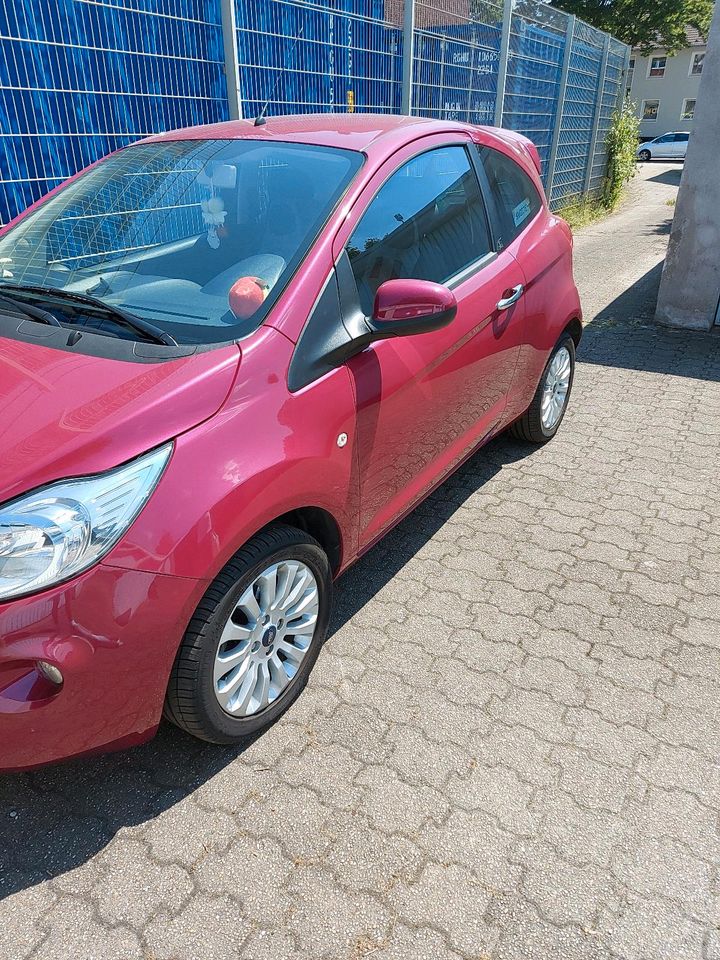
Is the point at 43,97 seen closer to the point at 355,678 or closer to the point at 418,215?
A: the point at 418,215

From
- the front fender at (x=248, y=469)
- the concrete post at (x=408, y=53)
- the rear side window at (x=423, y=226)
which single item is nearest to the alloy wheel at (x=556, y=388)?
the rear side window at (x=423, y=226)

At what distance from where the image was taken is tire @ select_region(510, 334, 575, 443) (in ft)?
13.9

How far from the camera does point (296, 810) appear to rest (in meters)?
2.21

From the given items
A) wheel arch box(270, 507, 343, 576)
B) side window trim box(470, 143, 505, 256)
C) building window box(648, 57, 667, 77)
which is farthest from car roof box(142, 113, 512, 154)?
building window box(648, 57, 667, 77)

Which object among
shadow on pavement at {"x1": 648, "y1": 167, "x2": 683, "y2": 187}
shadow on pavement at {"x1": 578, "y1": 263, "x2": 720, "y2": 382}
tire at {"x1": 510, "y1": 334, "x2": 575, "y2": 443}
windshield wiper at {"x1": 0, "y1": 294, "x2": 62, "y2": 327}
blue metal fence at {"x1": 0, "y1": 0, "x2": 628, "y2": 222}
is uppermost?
blue metal fence at {"x1": 0, "y1": 0, "x2": 628, "y2": 222}

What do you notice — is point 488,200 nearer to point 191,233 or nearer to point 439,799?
point 191,233

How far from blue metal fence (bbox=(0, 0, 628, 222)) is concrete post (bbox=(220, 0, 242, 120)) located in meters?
0.01

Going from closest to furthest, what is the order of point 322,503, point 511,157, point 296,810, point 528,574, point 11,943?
1. point 11,943
2. point 296,810
3. point 322,503
4. point 528,574
5. point 511,157

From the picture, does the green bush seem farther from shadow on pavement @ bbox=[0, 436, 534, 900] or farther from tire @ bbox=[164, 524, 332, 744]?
shadow on pavement @ bbox=[0, 436, 534, 900]

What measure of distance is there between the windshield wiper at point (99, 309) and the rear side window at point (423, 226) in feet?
2.33

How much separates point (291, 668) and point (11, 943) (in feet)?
3.49

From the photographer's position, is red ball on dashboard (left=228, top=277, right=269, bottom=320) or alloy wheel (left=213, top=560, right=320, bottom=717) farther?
red ball on dashboard (left=228, top=277, right=269, bottom=320)

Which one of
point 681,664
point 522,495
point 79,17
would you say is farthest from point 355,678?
point 79,17

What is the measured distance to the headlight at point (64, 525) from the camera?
1.71 meters
